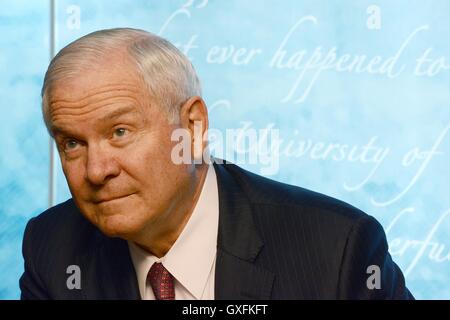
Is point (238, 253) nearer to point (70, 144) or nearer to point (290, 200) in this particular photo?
point (290, 200)

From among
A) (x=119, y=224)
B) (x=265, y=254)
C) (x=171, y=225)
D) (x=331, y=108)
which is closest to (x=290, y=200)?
(x=265, y=254)

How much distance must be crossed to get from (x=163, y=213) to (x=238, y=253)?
0.60 ft

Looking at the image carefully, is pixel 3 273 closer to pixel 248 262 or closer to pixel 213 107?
pixel 213 107

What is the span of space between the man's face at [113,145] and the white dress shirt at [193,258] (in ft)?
0.52

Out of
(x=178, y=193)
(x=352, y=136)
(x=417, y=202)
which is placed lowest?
(x=178, y=193)

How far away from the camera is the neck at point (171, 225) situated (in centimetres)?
176

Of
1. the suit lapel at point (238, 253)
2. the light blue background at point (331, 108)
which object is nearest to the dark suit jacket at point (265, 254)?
the suit lapel at point (238, 253)

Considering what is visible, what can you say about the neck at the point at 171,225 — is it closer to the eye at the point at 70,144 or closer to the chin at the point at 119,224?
the chin at the point at 119,224

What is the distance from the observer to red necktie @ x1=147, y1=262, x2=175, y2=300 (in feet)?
5.89

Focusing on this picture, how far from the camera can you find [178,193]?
174cm

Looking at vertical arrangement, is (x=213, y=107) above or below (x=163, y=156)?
A: above

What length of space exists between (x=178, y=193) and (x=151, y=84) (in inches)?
8.9

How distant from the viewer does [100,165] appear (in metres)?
1.61
